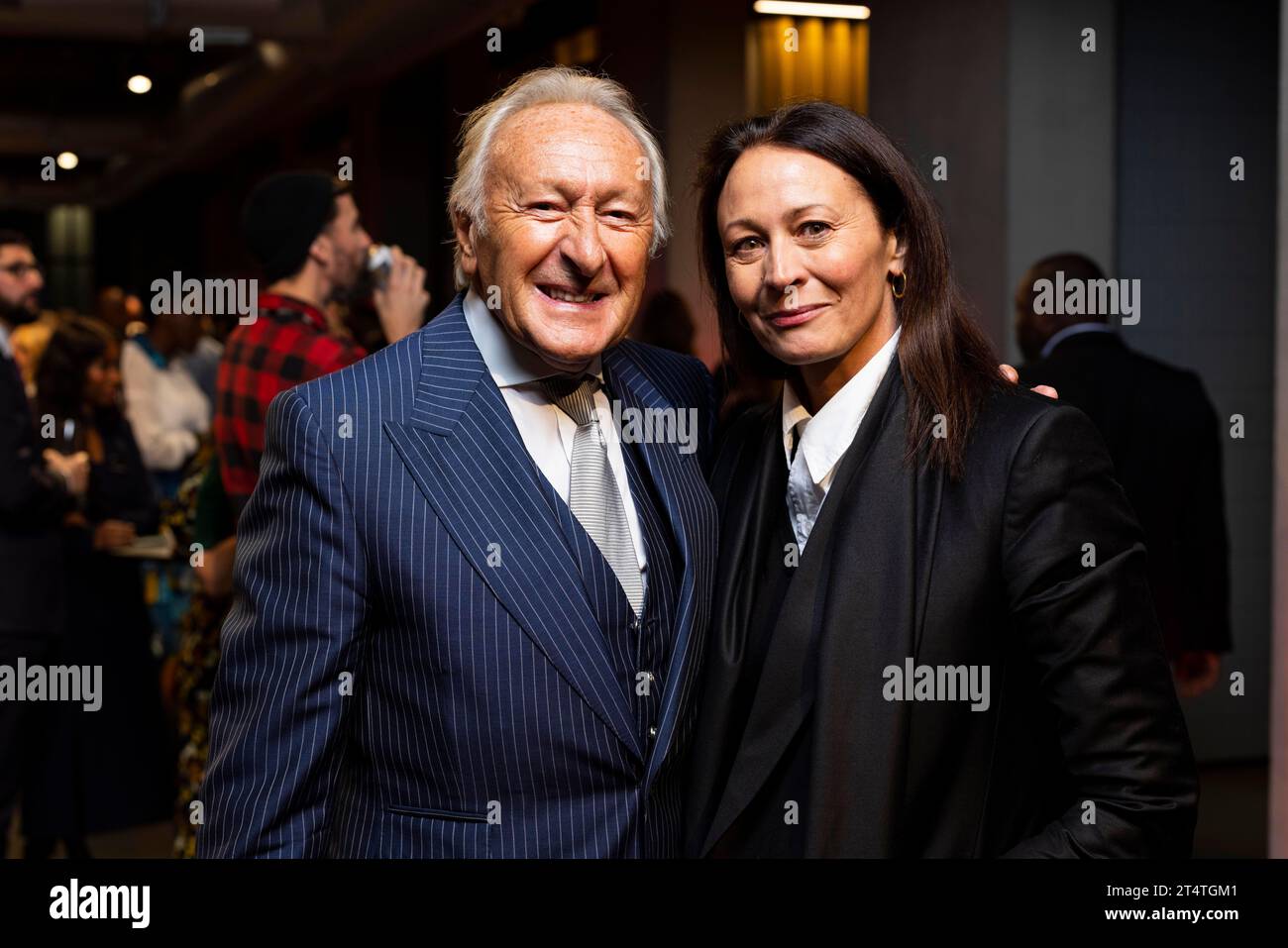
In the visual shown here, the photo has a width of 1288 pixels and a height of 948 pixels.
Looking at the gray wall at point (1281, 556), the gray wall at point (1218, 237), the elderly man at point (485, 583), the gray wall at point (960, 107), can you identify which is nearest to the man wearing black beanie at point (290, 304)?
→ the elderly man at point (485, 583)

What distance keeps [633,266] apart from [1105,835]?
2.97ft

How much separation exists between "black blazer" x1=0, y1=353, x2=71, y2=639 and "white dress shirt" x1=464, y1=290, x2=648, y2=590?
2.61 metres

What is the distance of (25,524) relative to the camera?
4078mm

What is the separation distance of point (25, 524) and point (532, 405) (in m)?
2.82

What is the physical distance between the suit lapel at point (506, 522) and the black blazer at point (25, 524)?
266cm

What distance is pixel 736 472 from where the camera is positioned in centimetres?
198

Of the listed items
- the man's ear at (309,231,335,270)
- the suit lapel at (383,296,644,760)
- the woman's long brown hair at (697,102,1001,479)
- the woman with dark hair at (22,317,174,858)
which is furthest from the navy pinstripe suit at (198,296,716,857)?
the woman with dark hair at (22,317,174,858)

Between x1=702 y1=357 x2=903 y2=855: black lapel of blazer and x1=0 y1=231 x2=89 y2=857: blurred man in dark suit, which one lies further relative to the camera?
x1=0 y1=231 x2=89 y2=857: blurred man in dark suit

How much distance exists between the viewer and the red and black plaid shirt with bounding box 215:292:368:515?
3.05 m

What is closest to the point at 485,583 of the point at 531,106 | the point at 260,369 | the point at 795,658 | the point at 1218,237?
the point at 795,658

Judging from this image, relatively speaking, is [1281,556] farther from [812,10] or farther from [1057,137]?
[812,10]

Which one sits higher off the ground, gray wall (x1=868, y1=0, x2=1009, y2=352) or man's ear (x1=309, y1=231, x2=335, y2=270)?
gray wall (x1=868, y1=0, x2=1009, y2=352)

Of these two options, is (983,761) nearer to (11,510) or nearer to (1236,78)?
(11,510)

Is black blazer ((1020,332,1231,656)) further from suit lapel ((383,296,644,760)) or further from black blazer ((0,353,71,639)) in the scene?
black blazer ((0,353,71,639))
